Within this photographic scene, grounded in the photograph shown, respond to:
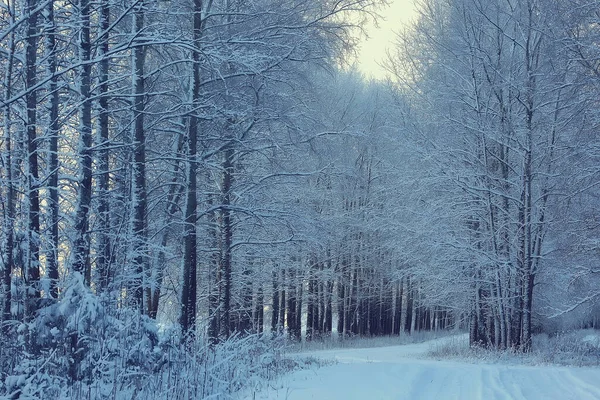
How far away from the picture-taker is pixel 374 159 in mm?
28828

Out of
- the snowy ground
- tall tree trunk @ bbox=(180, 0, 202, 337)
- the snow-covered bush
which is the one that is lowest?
the snowy ground

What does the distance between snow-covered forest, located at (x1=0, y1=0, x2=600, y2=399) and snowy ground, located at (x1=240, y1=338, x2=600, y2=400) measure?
0.83 meters

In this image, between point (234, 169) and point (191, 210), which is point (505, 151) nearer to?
point (234, 169)

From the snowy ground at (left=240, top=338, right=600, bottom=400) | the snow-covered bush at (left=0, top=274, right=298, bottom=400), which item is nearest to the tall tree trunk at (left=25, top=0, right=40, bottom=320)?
the snow-covered bush at (left=0, top=274, right=298, bottom=400)

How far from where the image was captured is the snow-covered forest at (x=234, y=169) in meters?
6.33

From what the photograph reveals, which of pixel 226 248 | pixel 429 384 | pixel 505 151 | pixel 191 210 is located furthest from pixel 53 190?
pixel 505 151

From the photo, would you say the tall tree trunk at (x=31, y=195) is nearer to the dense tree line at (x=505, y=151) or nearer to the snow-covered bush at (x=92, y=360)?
the snow-covered bush at (x=92, y=360)

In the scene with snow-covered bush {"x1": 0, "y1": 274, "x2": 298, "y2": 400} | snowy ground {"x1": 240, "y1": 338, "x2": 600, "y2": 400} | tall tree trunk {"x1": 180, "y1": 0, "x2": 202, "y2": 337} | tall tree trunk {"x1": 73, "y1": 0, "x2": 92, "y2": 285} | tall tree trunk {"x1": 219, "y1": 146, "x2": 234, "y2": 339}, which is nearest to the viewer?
snow-covered bush {"x1": 0, "y1": 274, "x2": 298, "y2": 400}

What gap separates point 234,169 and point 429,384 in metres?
8.16

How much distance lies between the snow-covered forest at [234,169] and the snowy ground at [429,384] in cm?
83

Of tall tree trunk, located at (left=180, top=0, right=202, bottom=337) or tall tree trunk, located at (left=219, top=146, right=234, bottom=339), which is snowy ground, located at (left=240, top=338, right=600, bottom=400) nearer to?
tall tree trunk, located at (left=180, top=0, right=202, bottom=337)

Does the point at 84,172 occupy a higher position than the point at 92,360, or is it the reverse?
the point at 84,172

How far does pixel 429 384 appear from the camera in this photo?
799 centimetres

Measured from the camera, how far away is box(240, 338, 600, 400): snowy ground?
6.74 metres
